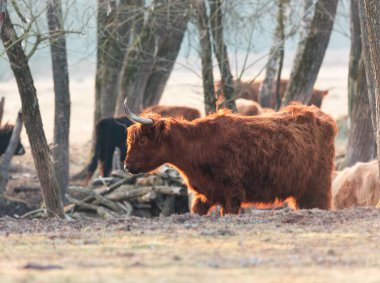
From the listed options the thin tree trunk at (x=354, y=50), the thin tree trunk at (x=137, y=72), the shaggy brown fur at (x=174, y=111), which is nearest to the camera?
the thin tree trunk at (x=354, y=50)

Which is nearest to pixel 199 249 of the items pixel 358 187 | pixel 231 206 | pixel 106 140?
pixel 231 206

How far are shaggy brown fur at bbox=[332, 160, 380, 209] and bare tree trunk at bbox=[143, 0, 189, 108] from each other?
4.51 metres

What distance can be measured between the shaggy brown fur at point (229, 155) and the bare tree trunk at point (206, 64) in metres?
4.23

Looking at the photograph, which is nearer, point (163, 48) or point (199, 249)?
point (199, 249)

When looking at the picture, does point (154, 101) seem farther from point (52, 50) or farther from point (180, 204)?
point (180, 204)

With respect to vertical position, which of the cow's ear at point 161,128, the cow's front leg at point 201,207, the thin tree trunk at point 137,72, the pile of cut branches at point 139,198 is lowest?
the pile of cut branches at point 139,198

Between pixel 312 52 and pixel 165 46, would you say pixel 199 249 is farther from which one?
pixel 165 46

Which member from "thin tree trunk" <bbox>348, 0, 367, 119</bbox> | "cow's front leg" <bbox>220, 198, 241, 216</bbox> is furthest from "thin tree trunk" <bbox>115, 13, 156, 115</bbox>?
"cow's front leg" <bbox>220, 198, 241, 216</bbox>

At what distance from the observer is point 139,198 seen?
1834cm

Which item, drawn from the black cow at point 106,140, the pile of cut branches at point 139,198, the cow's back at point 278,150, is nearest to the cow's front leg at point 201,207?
the cow's back at point 278,150

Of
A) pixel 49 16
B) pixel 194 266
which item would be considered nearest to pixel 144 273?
pixel 194 266

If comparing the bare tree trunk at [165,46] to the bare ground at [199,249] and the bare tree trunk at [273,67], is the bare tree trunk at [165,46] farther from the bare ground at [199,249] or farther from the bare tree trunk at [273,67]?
the bare ground at [199,249]

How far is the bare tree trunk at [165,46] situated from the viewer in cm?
2111

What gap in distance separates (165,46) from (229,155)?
10.9 m
